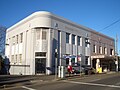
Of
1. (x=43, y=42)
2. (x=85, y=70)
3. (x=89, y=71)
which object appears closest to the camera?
(x=43, y=42)

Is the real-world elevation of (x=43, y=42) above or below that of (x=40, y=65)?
above

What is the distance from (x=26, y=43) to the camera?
3731 cm

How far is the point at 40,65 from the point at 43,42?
12.8 ft

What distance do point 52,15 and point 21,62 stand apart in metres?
10.6

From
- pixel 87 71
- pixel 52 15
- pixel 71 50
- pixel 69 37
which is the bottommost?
pixel 87 71

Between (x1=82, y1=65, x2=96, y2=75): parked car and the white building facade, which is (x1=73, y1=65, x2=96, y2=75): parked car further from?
the white building facade

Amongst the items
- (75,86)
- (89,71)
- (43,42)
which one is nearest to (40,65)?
(43,42)

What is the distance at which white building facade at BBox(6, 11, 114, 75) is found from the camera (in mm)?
34281

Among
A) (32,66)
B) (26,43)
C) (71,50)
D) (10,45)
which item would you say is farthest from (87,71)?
(10,45)

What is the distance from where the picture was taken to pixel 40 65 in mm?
34531

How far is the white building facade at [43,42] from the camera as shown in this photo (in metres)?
34.3

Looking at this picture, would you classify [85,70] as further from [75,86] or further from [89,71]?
[75,86]

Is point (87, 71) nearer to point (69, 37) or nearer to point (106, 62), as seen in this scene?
point (69, 37)

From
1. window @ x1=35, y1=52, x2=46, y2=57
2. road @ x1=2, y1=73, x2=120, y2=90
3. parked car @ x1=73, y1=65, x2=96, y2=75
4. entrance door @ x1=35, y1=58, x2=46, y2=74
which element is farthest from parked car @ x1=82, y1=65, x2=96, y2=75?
road @ x1=2, y1=73, x2=120, y2=90
